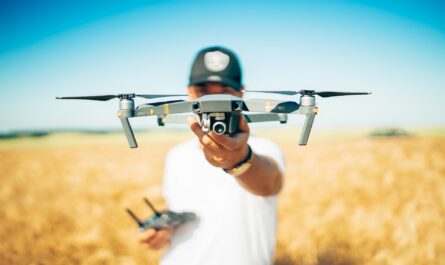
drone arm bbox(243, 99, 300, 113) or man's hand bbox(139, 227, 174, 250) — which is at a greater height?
drone arm bbox(243, 99, 300, 113)

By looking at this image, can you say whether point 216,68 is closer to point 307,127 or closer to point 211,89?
point 211,89

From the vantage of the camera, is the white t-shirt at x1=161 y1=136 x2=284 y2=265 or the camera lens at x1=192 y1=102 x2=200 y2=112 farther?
the white t-shirt at x1=161 y1=136 x2=284 y2=265

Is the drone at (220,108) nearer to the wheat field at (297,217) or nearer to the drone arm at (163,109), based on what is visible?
the drone arm at (163,109)

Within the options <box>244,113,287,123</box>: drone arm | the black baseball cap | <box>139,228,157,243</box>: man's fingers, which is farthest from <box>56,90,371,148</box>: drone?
<box>139,228,157,243</box>: man's fingers

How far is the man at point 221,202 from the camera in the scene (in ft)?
7.16

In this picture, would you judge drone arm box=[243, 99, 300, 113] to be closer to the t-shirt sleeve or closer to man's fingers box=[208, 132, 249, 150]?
man's fingers box=[208, 132, 249, 150]

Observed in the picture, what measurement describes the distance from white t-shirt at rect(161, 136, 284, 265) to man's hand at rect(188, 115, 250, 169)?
1.04 meters

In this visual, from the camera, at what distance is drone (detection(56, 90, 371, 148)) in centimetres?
108

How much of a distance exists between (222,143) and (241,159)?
39 centimetres

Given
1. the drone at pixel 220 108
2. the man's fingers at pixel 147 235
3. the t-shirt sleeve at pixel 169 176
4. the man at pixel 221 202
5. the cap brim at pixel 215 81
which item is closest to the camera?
the drone at pixel 220 108

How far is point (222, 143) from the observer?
1375 mm

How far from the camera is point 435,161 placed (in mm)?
9984

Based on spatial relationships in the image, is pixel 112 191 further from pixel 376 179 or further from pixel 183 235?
pixel 376 179

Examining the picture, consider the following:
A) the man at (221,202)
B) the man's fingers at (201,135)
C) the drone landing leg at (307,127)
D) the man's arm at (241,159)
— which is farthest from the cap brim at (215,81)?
the drone landing leg at (307,127)
